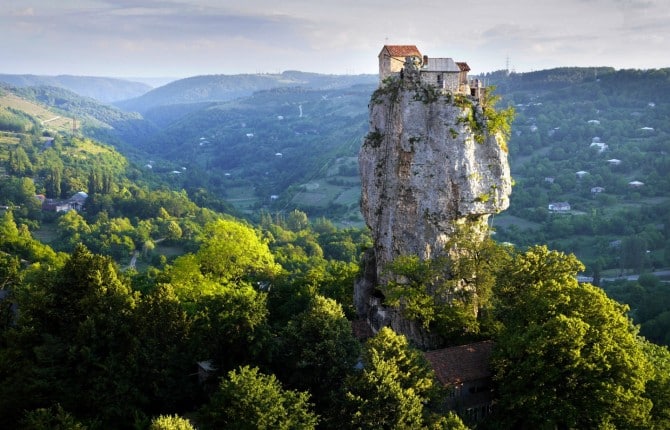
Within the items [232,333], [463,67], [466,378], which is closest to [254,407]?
[232,333]

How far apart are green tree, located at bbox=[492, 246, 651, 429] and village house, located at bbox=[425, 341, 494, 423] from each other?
3.64 feet

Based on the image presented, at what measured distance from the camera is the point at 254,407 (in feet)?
85.2

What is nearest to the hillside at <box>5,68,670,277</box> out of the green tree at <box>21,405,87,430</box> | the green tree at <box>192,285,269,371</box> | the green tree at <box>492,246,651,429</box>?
the green tree at <box>492,246,651,429</box>

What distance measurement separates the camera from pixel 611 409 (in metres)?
29.6

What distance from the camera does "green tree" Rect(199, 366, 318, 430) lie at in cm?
2597

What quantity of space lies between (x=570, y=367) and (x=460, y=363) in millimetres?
5897

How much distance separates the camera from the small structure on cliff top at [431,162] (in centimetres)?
3647

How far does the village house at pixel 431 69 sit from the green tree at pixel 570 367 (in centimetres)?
1424

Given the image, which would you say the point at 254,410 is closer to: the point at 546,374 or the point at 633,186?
the point at 546,374

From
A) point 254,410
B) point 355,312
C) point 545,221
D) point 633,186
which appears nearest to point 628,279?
point 545,221

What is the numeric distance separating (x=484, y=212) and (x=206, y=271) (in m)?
22.5

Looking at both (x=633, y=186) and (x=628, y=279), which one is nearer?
(x=628, y=279)

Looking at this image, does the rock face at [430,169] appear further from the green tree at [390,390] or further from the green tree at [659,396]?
the green tree at [659,396]

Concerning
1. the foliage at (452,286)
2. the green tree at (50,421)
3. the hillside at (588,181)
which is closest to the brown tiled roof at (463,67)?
the foliage at (452,286)
